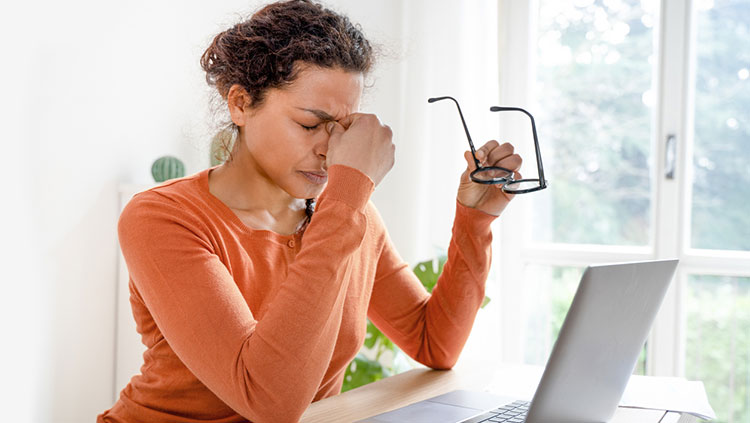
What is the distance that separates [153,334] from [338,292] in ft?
1.02

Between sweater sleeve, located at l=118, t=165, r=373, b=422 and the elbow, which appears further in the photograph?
the elbow

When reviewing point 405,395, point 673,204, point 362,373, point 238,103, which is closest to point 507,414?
point 405,395

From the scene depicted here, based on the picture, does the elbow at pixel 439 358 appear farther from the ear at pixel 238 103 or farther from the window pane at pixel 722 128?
the window pane at pixel 722 128

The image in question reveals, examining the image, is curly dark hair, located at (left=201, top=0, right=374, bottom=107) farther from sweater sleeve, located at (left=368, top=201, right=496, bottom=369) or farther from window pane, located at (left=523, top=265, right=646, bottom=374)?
window pane, located at (left=523, top=265, right=646, bottom=374)

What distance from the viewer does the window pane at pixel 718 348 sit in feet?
9.30

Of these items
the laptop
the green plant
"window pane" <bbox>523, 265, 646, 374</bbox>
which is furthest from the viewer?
"window pane" <bbox>523, 265, 646, 374</bbox>

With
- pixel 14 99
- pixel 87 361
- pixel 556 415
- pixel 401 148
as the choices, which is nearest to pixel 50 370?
pixel 87 361

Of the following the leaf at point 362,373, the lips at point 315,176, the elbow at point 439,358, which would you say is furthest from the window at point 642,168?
the lips at point 315,176

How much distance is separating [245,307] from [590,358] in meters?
0.44

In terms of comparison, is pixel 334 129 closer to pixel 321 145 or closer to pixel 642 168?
pixel 321 145

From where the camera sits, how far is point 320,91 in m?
1.13

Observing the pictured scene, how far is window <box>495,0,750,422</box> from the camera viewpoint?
2.78 m

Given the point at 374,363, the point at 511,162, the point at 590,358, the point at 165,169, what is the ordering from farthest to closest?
the point at 374,363, the point at 165,169, the point at 511,162, the point at 590,358

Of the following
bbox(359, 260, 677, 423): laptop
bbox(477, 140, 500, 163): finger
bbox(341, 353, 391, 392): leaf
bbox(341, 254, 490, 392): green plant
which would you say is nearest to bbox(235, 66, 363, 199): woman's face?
bbox(477, 140, 500, 163): finger
